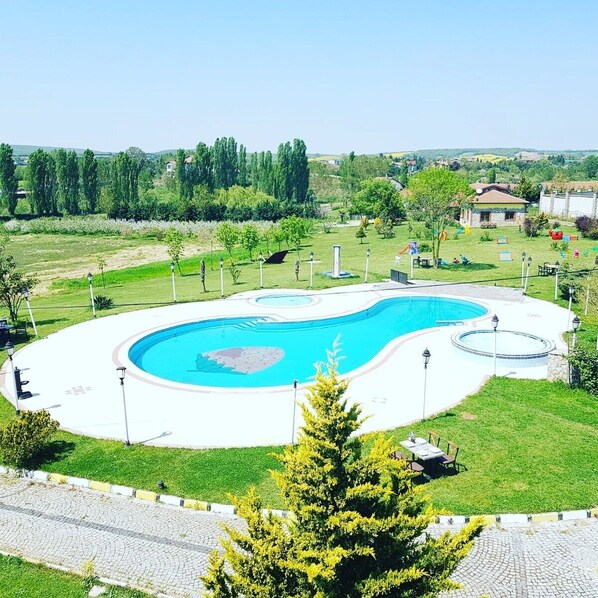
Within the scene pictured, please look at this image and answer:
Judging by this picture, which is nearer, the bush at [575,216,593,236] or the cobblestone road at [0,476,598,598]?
the cobblestone road at [0,476,598,598]

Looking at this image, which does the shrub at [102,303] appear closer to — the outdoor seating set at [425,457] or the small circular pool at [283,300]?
the small circular pool at [283,300]

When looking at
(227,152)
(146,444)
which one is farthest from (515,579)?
(227,152)

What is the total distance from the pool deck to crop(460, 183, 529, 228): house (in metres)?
30.1

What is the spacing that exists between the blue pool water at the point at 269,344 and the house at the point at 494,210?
28.5m

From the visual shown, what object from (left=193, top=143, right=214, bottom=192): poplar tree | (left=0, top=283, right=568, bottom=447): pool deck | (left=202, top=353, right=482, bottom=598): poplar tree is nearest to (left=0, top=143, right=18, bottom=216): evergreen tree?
(left=193, top=143, right=214, bottom=192): poplar tree

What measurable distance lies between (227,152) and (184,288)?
53887 mm

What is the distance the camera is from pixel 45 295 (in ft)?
118

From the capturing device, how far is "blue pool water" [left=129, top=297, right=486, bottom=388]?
21.7m

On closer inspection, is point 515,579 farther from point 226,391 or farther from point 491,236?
point 491,236

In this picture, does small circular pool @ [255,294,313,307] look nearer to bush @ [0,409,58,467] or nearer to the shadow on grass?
the shadow on grass

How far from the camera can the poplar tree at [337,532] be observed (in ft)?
21.4

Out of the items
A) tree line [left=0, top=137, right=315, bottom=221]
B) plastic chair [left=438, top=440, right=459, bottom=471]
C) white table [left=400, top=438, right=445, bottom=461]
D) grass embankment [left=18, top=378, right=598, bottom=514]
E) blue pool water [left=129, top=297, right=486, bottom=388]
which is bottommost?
blue pool water [left=129, top=297, right=486, bottom=388]

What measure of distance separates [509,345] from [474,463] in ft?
35.2

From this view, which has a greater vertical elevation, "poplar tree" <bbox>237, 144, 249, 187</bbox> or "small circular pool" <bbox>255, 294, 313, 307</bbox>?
"poplar tree" <bbox>237, 144, 249, 187</bbox>
